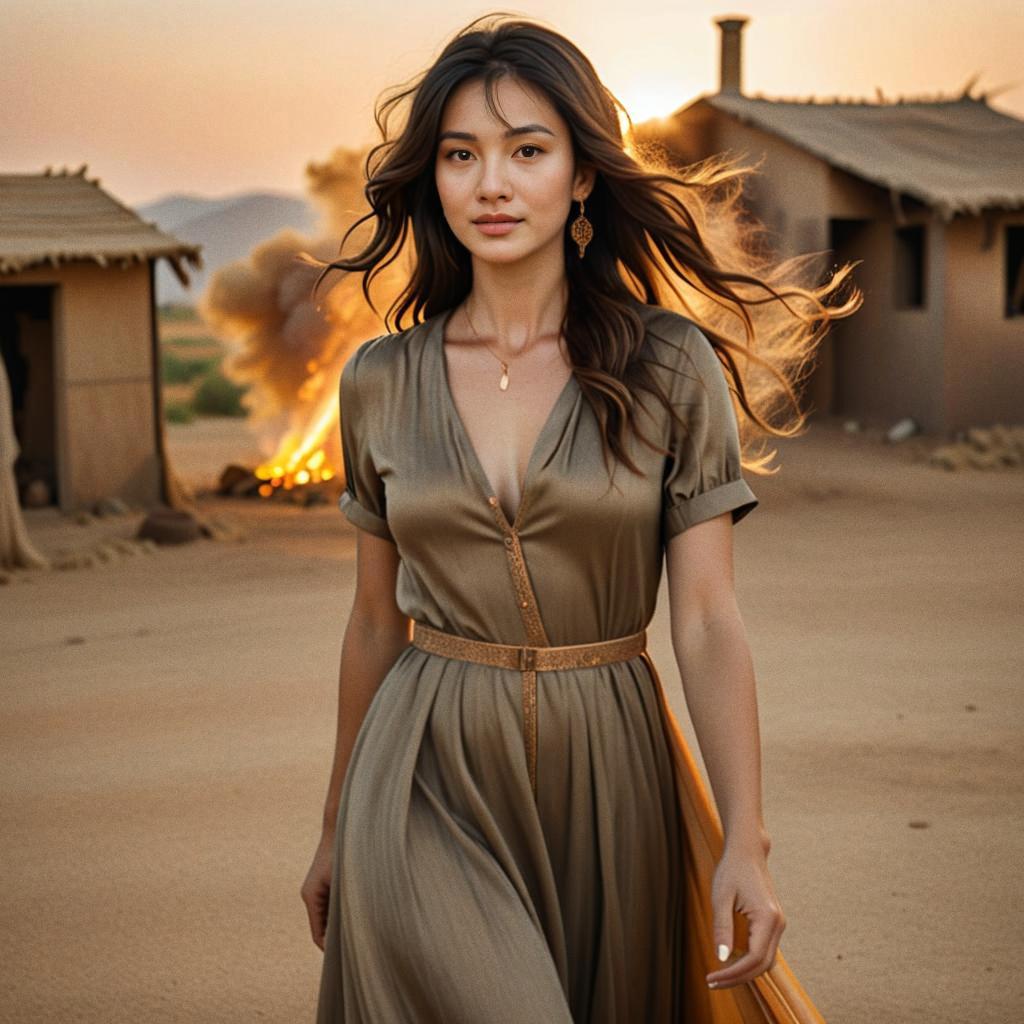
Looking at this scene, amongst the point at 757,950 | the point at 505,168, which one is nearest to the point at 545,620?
the point at 757,950

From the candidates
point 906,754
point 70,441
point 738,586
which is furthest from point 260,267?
point 906,754

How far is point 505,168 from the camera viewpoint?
234 cm

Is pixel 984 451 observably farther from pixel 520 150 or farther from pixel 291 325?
pixel 520 150

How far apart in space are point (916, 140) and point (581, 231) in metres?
19.2

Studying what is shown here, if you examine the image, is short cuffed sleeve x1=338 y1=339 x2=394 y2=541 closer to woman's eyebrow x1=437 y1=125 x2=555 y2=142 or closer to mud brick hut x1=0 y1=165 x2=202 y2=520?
woman's eyebrow x1=437 y1=125 x2=555 y2=142

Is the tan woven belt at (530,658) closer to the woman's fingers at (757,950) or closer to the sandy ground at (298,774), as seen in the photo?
the woman's fingers at (757,950)

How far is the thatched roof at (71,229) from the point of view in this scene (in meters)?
13.3

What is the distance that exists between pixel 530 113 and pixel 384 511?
23.9 inches

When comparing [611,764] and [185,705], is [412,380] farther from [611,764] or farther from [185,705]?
[185,705]

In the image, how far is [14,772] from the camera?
6.17 meters

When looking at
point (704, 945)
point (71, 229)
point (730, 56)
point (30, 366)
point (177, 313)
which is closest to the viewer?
point (704, 945)

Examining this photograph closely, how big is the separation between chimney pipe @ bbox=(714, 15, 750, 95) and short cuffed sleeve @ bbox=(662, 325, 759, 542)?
68.4 ft

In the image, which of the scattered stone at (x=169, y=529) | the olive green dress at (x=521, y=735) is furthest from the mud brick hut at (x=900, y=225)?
the olive green dress at (x=521, y=735)

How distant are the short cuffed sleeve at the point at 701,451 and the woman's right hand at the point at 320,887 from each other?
723 mm
